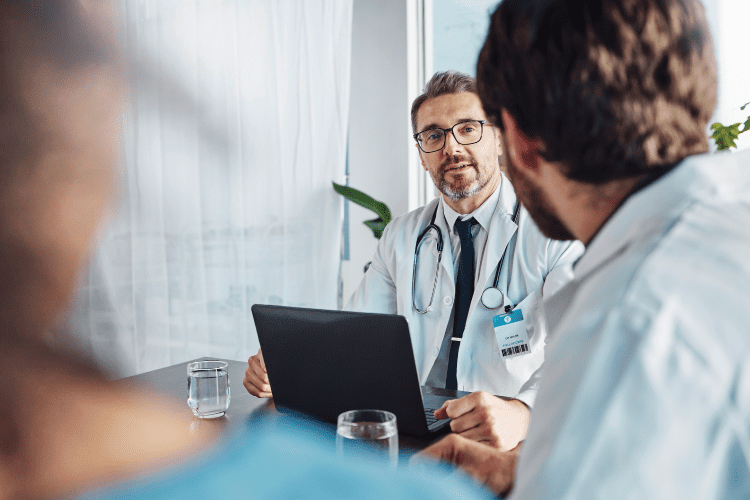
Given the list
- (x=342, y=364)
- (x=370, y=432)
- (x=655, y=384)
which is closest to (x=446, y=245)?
(x=342, y=364)

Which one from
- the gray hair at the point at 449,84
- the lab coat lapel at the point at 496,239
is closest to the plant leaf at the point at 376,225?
the gray hair at the point at 449,84

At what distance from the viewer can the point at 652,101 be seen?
22.8 inches

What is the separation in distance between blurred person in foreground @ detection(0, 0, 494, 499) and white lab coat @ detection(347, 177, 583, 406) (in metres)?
1.24

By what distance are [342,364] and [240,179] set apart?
1.70m

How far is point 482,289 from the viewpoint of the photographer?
Answer: 1618 mm

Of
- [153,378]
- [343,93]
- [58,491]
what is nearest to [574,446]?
[58,491]

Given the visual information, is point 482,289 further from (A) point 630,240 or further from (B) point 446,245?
(A) point 630,240

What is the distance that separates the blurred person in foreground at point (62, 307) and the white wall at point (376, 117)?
2.57 metres

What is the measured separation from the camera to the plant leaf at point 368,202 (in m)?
2.73

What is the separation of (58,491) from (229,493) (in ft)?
0.59

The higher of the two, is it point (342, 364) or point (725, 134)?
point (725, 134)

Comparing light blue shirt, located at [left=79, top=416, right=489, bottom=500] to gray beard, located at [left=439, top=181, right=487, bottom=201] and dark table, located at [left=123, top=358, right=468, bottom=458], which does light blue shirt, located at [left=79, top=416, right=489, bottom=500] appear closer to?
dark table, located at [left=123, top=358, right=468, bottom=458]

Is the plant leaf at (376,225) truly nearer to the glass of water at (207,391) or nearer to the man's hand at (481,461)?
the glass of water at (207,391)

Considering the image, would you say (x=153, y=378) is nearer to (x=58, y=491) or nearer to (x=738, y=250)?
(x=58, y=491)
